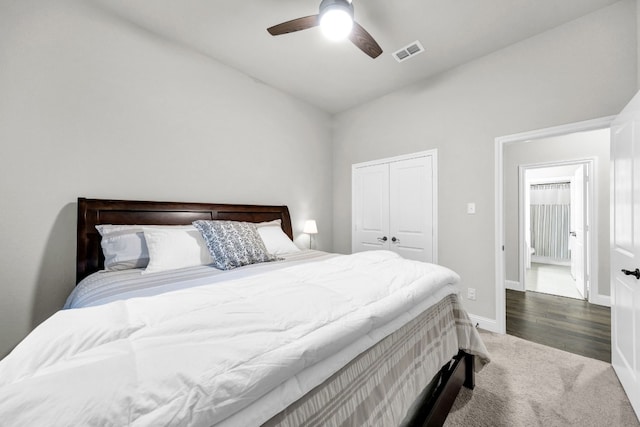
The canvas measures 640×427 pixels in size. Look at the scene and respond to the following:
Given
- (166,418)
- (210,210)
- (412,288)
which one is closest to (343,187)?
(210,210)

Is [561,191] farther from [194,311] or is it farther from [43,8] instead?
[43,8]

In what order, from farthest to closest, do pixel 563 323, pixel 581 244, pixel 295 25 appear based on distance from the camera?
1. pixel 581 244
2. pixel 563 323
3. pixel 295 25

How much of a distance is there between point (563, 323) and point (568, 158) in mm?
2342

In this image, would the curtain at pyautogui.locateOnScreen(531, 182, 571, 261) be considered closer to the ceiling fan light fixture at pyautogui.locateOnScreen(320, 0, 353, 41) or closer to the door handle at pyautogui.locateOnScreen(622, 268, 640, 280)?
the door handle at pyautogui.locateOnScreen(622, 268, 640, 280)

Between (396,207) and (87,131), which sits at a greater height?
(87,131)

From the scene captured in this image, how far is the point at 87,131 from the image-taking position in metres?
2.05

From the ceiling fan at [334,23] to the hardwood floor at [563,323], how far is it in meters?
3.14

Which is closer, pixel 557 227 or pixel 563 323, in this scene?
A: pixel 563 323

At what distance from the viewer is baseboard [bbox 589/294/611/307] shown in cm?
320

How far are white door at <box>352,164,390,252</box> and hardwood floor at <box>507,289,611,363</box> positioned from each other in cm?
172

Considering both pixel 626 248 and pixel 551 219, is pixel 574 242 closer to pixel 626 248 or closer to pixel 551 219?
pixel 551 219

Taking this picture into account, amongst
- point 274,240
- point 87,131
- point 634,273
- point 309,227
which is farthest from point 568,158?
point 87,131

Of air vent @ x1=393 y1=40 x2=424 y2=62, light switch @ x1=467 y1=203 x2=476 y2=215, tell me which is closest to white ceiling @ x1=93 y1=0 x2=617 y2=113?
air vent @ x1=393 y1=40 x2=424 y2=62

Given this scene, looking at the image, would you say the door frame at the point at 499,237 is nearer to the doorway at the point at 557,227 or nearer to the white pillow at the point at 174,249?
the doorway at the point at 557,227
